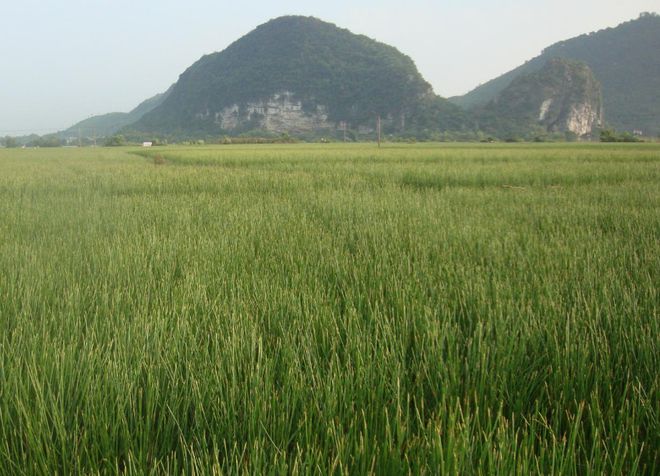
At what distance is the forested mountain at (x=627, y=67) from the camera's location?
70688mm

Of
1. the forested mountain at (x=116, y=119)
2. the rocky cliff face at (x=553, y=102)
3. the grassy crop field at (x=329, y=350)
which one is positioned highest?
the forested mountain at (x=116, y=119)

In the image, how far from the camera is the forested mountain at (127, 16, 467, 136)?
3482 inches

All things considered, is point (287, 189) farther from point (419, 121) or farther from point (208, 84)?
point (208, 84)

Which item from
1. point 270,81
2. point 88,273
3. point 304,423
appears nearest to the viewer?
point 304,423

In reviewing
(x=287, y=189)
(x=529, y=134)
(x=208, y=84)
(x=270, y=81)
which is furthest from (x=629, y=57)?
(x=287, y=189)

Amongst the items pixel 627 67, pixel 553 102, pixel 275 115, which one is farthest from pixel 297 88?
pixel 627 67

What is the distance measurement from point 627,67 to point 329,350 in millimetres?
95821

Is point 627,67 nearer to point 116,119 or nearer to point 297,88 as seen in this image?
point 297,88

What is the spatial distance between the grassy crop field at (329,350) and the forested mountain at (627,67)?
249ft

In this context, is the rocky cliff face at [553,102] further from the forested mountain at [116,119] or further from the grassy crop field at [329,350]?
the forested mountain at [116,119]

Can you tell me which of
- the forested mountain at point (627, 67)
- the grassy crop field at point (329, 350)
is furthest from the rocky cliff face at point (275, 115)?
the grassy crop field at point (329, 350)

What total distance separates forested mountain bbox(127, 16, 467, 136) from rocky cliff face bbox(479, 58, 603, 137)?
14.0 metres

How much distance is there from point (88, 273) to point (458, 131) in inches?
2639

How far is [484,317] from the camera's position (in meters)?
1.47
